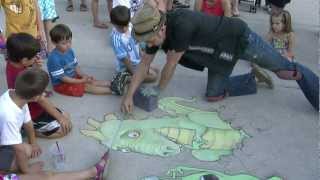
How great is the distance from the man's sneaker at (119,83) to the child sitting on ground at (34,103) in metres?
0.72

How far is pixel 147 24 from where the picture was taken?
3.28 meters

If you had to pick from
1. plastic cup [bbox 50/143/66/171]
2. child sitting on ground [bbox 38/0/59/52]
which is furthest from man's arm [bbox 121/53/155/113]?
child sitting on ground [bbox 38/0/59/52]

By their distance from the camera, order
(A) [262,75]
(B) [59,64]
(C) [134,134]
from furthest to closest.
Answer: (A) [262,75], (B) [59,64], (C) [134,134]

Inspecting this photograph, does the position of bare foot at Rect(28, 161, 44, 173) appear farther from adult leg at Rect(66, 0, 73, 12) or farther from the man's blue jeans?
adult leg at Rect(66, 0, 73, 12)

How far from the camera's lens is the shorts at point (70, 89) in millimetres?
4082

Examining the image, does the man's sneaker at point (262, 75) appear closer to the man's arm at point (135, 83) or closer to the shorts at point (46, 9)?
the man's arm at point (135, 83)

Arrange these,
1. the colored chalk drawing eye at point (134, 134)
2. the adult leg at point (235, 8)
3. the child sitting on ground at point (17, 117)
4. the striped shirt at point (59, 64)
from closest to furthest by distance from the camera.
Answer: the child sitting on ground at point (17, 117), the colored chalk drawing eye at point (134, 134), the striped shirt at point (59, 64), the adult leg at point (235, 8)

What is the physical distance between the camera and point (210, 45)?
387cm

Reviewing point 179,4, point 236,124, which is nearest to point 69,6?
point 179,4

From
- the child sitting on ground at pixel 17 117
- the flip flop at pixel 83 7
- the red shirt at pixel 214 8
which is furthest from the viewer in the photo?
the flip flop at pixel 83 7

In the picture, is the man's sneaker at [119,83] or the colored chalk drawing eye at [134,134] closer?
the colored chalk drawing eye at [134,134]

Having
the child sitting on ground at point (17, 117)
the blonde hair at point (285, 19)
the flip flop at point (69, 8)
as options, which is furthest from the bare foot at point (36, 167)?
the flip flop at point (69, 8)

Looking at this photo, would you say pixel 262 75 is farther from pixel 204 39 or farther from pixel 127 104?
pixel 127 104

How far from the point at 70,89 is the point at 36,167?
1146 millimetres
